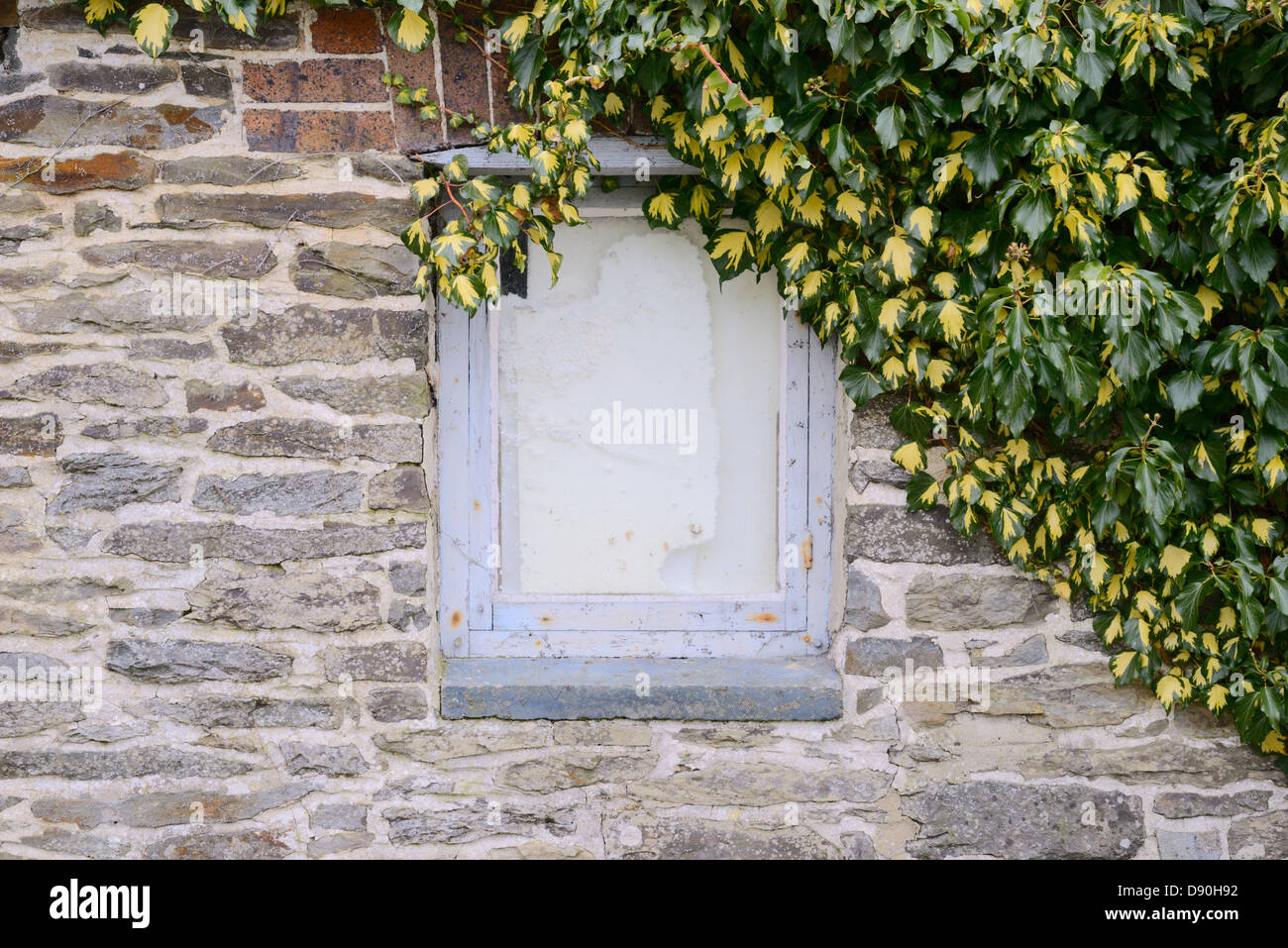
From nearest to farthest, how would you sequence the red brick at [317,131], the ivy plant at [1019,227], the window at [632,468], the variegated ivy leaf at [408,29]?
the ivy plant at [1019,227]
the variegated ivy leaf at [408,29]
the red brick at [317,131]
the window at [632,468]

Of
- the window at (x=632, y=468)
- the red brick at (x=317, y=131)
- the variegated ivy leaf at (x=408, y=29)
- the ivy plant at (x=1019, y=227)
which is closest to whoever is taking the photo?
the ivy plant at (x=1019, y=227)

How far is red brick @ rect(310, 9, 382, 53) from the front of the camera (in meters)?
2.41

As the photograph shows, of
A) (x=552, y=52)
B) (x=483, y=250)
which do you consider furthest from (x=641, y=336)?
(x=552, y=52)

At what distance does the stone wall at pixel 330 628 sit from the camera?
96.8 inches

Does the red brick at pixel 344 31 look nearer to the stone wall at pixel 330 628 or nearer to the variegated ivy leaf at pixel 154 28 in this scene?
the stone wall at pixel 330 628

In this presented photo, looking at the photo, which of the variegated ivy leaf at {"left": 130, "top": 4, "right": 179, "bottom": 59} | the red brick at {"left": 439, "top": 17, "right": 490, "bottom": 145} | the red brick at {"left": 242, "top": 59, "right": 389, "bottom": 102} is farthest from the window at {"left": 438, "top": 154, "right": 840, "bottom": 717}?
the variegated ivy leaf at {"left": 130, "top": 4, "right": 179, "bottom": 59}

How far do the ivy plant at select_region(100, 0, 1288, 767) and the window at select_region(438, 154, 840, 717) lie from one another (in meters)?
0.21

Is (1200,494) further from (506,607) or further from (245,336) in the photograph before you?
(245,336)

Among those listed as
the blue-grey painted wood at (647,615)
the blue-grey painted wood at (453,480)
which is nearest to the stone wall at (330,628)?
the blue-grey painted wood at (453,480)

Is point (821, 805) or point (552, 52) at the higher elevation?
point (552, 52)

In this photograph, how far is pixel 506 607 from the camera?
272 centimetres

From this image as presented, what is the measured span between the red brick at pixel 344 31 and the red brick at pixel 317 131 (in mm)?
171

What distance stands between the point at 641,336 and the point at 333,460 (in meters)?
0.91

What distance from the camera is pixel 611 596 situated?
2738 millimetres
